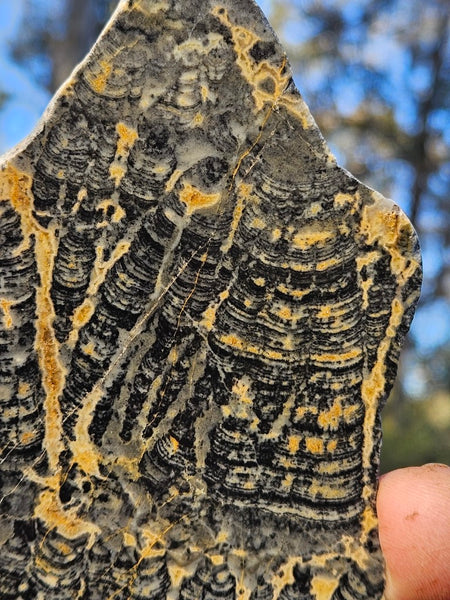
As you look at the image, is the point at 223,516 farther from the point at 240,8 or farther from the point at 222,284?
the point at 240,8

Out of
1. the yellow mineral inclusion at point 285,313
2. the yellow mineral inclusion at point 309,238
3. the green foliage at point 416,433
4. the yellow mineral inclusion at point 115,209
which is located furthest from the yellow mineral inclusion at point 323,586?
the green foliage at point 416,433

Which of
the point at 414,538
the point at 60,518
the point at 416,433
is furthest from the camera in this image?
the point at 416,433

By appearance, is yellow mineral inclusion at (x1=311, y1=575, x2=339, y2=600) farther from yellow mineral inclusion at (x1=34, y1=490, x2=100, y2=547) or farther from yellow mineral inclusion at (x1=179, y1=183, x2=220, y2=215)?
yellow mineral inclusion at (x1=179, y1=183, x2=220, y2=215)

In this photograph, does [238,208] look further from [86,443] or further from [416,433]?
[416,433]

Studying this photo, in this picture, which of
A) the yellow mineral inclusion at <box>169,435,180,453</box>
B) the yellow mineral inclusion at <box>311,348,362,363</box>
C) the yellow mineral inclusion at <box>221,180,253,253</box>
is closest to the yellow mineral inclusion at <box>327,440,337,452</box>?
the yellow mineral inclusion at <box>311,348,362,363</box>

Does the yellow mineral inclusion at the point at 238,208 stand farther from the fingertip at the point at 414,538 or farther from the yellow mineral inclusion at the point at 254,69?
the fingertip at the point at 414,538

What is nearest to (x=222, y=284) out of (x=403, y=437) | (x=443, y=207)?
(x=403, y=437)

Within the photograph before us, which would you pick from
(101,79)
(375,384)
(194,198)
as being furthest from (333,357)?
(101,79)
